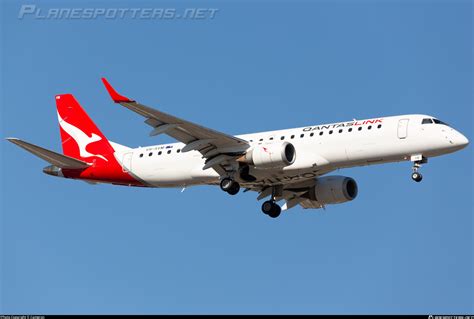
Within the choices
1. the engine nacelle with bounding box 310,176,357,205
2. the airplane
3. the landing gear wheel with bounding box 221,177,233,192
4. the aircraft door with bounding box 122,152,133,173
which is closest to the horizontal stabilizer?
the airplane

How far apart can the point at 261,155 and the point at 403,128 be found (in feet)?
21.8

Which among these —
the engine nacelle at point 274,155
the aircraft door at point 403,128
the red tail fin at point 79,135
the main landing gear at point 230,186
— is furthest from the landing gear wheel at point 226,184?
the aircraft door at point 403,128

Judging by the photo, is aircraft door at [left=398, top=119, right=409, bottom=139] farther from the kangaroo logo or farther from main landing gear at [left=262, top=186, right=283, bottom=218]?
the kangaroo logo

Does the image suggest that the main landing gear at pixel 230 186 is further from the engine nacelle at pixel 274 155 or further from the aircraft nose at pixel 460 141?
the aircraft nose at pixel 460 141

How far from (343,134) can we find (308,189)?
6414 mm

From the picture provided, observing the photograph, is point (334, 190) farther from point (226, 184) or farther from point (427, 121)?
point (427, 121)

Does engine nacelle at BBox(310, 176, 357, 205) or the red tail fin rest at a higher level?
the red tail fin

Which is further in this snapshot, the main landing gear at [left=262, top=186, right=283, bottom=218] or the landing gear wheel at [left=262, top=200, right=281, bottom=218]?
the landing gear wheel at [left=262, top=200, right=281, bottom=218]

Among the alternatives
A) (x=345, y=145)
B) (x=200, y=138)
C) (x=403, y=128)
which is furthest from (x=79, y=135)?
(x=403, y=128)

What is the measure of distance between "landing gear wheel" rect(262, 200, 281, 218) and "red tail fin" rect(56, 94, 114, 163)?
842 centimetres

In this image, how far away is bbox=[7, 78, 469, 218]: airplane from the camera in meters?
46.7

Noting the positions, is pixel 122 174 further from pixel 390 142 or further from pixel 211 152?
pixel 390 142

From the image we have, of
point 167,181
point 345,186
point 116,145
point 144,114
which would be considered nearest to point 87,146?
point 116,145

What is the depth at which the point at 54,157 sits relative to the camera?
52.5m
